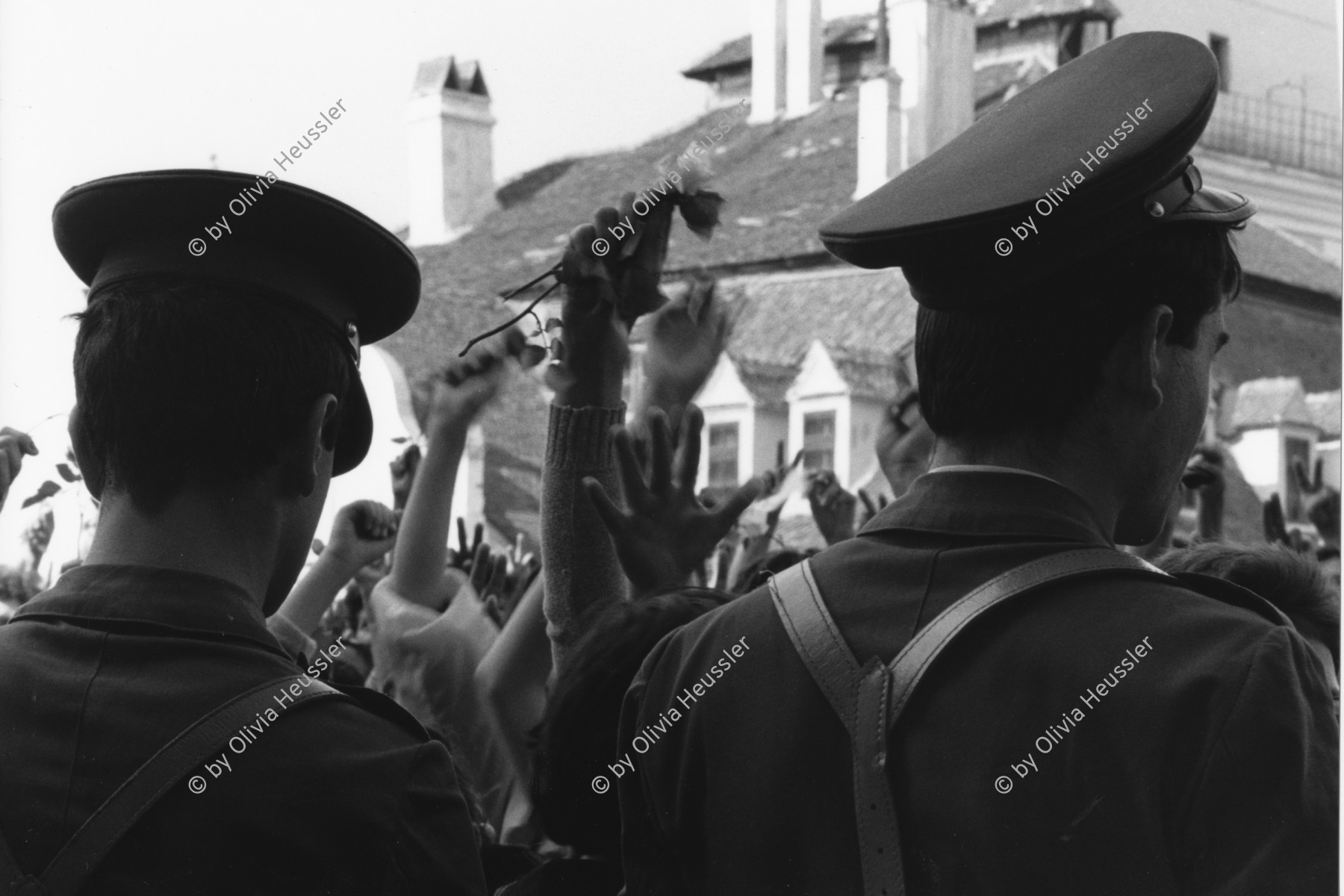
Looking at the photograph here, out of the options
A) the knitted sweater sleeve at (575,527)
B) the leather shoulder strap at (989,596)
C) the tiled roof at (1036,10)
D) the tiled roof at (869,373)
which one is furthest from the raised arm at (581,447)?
the tiled roof at (1036,10)

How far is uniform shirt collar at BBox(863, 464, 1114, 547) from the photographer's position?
6.83 ft

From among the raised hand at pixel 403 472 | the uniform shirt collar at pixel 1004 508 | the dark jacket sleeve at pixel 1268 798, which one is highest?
the uniform shirt collar at pixel 1004 508

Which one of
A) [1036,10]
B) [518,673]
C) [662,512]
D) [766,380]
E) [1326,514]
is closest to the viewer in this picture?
[662,512]

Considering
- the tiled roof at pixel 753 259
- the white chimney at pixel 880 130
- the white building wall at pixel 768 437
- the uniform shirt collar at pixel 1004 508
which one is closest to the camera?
the uniform shirt collar at pixel 1004 508

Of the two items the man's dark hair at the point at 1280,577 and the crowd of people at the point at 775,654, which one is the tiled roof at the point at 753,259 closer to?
the man's dark hair at the point at 1280,577

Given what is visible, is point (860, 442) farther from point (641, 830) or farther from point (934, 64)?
point (641, 830)

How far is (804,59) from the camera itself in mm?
27922

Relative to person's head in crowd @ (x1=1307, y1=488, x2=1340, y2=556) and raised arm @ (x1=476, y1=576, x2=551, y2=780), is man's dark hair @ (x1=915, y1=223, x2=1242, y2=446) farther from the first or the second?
person's head in crowd @ (x1=1307, y1=488, x2=1340, y2=556)

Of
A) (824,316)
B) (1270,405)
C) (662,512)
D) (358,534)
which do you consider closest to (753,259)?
(824,316)

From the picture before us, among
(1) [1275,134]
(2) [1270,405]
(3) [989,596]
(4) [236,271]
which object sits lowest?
(2) [1270,405]

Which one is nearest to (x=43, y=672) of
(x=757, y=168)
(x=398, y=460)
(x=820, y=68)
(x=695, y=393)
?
(x=695, y=393)

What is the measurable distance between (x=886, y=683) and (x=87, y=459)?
92 centimetres

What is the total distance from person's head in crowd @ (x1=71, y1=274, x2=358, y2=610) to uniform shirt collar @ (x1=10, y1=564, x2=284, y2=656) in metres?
0.08

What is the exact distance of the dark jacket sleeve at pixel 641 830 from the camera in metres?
2.21
